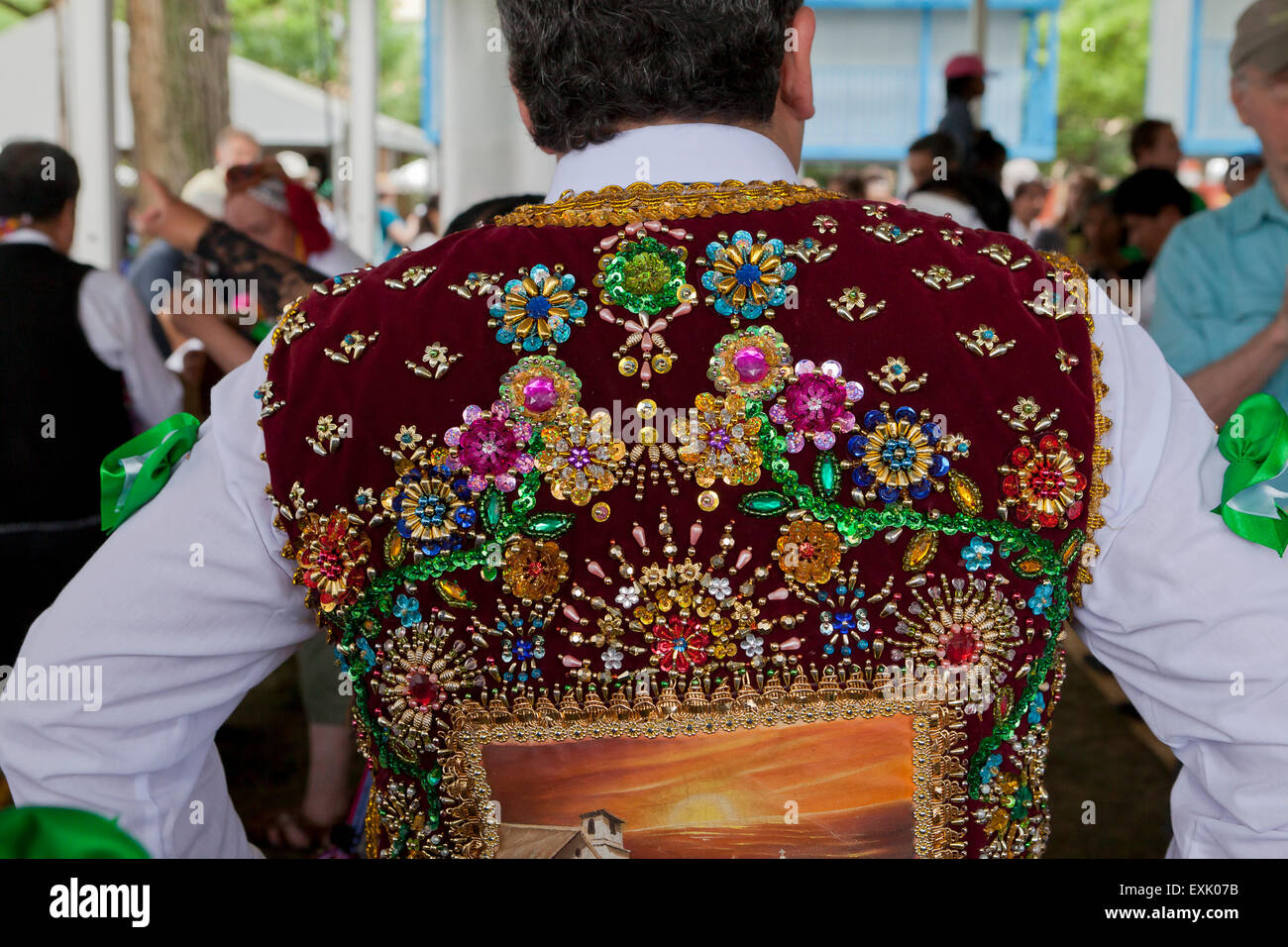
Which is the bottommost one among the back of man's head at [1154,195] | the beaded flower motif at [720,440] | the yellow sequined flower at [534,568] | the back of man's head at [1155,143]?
the yellow sequined flower at [534,568]

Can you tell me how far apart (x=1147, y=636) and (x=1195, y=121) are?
17240 mm

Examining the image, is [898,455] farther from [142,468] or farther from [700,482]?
[142,468]

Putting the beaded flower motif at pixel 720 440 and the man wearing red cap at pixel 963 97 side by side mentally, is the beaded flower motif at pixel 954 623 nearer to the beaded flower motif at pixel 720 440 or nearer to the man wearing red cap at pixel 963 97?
the beaded flower motif at pixel 720 440

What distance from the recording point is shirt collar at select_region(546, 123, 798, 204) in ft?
3.55

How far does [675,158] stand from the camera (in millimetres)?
1082

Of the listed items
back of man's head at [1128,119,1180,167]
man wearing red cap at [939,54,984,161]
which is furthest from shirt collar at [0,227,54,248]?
back of man's head at [1128,119,1180,167]

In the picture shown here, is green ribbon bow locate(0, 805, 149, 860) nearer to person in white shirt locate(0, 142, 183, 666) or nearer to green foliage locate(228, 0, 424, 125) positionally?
person in white shirt locate(0, 142, 183, 666)

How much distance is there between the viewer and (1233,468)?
98cm

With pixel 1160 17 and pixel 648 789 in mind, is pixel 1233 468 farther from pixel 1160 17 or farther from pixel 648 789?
pixel 1160 17

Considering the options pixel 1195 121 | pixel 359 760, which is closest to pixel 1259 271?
pixel 359 760

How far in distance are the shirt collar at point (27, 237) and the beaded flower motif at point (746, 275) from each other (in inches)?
104

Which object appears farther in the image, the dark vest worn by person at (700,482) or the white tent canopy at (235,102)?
the white tent canopy at (235,102)

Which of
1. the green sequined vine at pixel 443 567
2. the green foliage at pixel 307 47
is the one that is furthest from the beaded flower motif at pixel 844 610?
the green foliage at pixel 307 47

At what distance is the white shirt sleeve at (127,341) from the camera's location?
309cm
